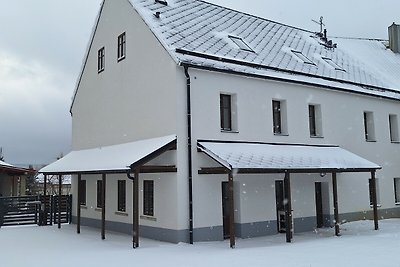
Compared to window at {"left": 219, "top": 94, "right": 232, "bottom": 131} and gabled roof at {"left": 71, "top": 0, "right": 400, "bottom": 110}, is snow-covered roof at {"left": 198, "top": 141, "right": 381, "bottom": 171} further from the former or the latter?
gabled roof at {"left": 71, "top": 0, "right": 400, "bottom": 110}

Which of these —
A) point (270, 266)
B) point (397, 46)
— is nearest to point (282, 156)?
point (270, 266)

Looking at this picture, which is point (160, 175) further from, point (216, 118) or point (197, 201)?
point (216, 118)

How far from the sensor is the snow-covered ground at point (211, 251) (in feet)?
32.9

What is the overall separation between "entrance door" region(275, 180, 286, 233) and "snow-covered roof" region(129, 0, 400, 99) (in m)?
4.18

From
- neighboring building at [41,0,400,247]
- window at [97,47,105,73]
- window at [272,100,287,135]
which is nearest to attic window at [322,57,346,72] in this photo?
neighboring building at [41,0,400,247]

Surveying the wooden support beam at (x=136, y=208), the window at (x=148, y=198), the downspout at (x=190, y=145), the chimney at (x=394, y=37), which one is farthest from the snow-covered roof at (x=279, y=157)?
the chimney at (x=394, y=37)

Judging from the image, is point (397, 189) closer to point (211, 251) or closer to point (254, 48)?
point (254, 48)

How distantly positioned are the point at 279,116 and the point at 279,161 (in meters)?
3.28

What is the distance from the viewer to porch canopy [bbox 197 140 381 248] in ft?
40.3

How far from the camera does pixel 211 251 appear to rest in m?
11.6

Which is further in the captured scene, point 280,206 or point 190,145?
point 280,206

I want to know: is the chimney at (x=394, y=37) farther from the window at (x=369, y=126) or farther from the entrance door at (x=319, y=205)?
the entrance door at (x=319, y=205)

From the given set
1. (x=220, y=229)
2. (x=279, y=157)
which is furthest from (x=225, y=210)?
(x=279, y=157)

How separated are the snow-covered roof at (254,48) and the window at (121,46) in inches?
64.1
